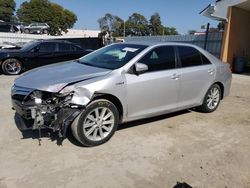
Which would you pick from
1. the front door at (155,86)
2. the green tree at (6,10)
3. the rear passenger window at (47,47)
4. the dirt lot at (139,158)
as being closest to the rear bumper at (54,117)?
the dirt lot at (139,158)

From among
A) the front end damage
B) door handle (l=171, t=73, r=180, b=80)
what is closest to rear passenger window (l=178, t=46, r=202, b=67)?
door handle (l=171, t=73, r=180, b=80)

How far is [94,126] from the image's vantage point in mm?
4426

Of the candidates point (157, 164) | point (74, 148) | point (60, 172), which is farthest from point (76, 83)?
point (157, 164)

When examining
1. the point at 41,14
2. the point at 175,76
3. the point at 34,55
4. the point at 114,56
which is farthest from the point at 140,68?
the point at 41,14

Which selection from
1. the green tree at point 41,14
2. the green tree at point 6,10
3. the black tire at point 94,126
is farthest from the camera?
the green tree at point 6,10

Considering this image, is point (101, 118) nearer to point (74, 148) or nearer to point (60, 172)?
point (74, 148)

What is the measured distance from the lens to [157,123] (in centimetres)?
567

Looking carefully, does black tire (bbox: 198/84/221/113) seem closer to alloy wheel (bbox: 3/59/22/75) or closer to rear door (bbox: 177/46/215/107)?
rear door (bbox: 177/46/215/107)

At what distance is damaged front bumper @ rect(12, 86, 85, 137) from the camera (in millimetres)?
4117

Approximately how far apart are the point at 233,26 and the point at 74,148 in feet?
43.0

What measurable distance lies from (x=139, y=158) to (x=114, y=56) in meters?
2.06

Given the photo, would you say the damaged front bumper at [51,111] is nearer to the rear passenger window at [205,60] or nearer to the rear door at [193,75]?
the rear door at [193,75]

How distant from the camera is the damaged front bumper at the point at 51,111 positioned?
412 centimetres

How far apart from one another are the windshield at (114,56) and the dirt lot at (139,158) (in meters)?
1.21
